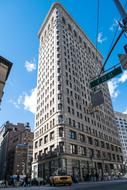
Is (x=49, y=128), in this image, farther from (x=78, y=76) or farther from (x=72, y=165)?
(x=78, y=76)

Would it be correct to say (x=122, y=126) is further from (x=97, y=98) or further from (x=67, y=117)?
(x=97, y=98)

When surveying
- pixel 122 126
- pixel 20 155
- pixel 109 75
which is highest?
pixel 122 126

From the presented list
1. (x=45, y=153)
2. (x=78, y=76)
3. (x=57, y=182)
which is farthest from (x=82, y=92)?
(x=57, y=182)

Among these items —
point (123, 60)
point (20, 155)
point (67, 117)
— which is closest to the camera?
point (123, 60)

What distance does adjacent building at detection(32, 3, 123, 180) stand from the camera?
43.6 metres

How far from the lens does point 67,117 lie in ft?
151

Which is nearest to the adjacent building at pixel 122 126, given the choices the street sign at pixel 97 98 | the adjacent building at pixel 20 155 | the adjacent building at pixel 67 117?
the adjacent building at pixel 20 155

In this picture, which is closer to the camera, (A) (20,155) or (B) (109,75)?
(B) (109,75)

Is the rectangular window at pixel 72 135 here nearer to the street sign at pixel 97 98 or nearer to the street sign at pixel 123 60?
the street sign at pixel 97 98

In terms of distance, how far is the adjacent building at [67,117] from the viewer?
43.6 meters

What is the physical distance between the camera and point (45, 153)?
47594 millimetres

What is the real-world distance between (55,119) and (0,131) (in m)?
112

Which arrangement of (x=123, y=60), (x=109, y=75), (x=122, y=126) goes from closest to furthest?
(x=123, y=60) < (x=109, y=75) < (x=122, y=126)

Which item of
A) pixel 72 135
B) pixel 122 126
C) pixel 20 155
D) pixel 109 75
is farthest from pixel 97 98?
pixel 122 126
